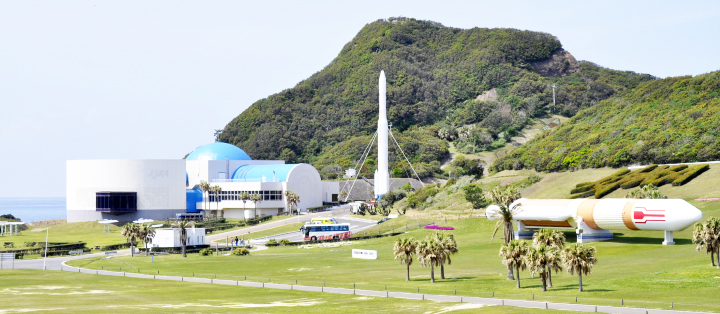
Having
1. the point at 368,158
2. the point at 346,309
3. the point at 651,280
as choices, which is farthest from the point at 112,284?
the point at 368,158

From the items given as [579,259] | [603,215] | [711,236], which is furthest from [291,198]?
[579,259]

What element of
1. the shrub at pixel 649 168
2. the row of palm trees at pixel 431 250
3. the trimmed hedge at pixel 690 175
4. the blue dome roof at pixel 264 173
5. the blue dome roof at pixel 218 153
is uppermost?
the blue dome roof at pixel 218 153

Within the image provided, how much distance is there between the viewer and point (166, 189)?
13700 centimetres

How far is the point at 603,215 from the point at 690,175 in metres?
26.7

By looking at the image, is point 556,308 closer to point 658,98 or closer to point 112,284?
point 112,284

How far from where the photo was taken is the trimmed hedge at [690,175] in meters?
88.6

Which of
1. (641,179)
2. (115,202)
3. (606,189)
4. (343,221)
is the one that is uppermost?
(115,202)

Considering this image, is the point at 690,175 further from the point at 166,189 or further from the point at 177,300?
the point at 166,189

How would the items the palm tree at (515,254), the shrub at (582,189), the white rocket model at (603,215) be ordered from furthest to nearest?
the shrub at (582,189)
the white rocket model at (603,215)
the palm tree at (515,254)

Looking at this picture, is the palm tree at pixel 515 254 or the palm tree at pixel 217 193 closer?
the palm tree at pixel 515 254

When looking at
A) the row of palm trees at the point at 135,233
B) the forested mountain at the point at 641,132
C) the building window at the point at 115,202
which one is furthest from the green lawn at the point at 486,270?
the building window at the point at 115,202

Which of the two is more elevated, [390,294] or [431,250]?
[431,250]

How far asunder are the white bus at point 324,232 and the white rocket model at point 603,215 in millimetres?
23658

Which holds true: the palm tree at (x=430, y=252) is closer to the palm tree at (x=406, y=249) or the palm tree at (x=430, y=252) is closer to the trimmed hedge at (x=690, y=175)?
the palm tree at (x=406, y=249)
